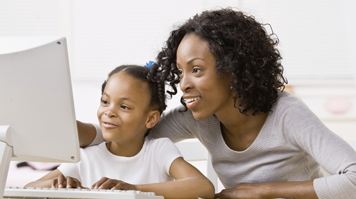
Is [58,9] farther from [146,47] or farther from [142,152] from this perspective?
[142,152]

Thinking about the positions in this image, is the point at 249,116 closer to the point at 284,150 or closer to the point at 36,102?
the point at 284,150

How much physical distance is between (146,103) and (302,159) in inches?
20.1

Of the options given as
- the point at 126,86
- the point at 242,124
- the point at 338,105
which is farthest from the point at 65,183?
the point at 338,105

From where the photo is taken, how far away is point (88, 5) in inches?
122

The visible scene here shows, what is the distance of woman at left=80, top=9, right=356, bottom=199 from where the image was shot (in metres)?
1.16

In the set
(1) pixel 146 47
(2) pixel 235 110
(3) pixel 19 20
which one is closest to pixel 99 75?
(1) pixel 146 47

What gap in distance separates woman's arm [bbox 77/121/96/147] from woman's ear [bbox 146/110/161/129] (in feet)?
0.59

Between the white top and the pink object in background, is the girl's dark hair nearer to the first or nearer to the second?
the white top

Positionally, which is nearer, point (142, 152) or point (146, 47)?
point (142, 152)

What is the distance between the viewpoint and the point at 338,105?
10.2ft

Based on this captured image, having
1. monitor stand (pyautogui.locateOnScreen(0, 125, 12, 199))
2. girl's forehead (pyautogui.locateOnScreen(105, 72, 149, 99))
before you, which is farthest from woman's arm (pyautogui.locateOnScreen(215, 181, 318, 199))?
monitor stand (pyautogui.locateOnScreen(0, 125, 12, 199))

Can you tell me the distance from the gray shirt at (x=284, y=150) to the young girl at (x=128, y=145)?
0.11m

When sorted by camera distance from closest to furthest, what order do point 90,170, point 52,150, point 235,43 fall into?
1. point 52,150
2. point 235,43
3. point 90,170

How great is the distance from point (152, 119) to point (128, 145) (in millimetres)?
114
